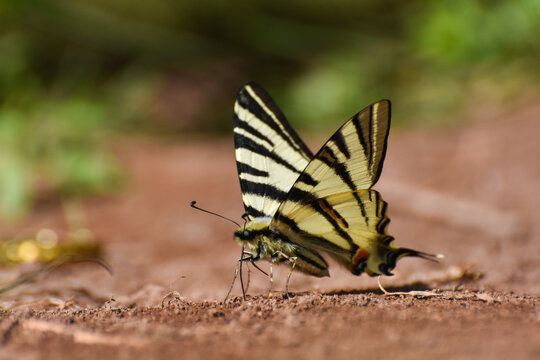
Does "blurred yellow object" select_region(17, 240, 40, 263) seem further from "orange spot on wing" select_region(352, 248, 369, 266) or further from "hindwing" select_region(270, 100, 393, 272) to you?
"orange spot on wing" select_region(352, 248, 369, 266)

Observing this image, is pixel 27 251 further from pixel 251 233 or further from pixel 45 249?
pixel 251 233

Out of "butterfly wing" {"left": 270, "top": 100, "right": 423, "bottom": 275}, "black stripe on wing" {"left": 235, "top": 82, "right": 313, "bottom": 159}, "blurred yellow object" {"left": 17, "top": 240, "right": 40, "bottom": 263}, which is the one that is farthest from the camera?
"blurred yellow object" {"left": 17, "top": 240, "right": 40, "bottom": 263}

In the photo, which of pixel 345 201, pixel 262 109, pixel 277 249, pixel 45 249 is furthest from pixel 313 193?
pixel 45 249

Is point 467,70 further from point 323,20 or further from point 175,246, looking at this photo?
point 175,246

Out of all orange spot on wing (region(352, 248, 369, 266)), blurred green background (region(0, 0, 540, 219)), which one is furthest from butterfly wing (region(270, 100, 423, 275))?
blurred green background (region(0, 0, 540, 219))

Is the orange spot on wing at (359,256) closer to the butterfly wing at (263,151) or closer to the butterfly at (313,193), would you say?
the butterfly at (313,193)

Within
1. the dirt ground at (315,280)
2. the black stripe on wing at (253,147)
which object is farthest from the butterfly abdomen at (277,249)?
the black stripe on wing at (253,147)
